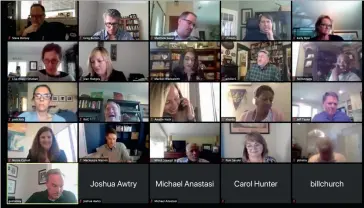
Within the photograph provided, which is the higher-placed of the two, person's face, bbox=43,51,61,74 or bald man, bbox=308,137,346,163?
person's face, bbox=43,51,61,74

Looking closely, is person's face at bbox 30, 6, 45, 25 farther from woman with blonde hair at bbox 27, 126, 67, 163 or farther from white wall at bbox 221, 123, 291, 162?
white wall at bbox 221, 123, 291, 162

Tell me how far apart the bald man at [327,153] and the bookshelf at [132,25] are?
1.78 m

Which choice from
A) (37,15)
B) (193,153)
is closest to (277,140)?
(193,153)

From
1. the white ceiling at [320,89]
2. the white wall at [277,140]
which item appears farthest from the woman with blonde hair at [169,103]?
the white ceiling at [320,89]

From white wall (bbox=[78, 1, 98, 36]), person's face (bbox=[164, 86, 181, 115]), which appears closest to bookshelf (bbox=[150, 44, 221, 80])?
person's face (bbox=[164, 86, 181, 115])

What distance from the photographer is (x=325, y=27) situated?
4414 mm

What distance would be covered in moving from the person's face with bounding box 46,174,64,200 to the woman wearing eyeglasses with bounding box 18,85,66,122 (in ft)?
1.60

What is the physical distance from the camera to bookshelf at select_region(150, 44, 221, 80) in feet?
14.5

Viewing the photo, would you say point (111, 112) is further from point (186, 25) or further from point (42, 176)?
point (186, 25)

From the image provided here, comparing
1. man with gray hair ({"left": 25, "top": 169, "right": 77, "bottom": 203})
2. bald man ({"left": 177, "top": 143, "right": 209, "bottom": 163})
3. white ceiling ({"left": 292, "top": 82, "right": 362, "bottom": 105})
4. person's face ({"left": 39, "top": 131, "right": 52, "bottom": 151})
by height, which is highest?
white ceiling ({"left": 292, "top": 82, "right": 362, "bottom": 105})

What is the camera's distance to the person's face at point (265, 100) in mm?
4406

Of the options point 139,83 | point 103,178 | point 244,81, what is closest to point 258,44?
point 244,81

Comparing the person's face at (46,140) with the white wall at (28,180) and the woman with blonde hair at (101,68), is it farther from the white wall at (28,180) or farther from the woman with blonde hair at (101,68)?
the woman with blonde hair at (101,68)

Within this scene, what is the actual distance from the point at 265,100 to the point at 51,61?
185cm
